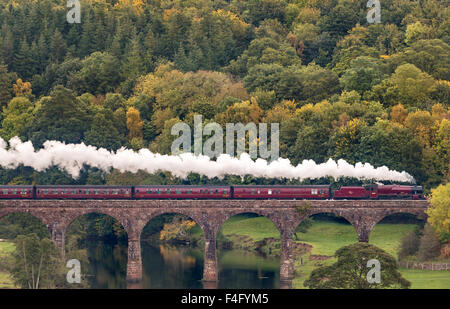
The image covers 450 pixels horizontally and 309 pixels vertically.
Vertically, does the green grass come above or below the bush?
below

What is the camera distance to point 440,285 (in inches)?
7077

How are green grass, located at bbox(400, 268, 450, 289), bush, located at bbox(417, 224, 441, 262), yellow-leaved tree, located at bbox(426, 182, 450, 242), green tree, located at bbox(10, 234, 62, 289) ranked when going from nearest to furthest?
1. green tree, located at bbox(10, 234, 62, 289)
2. green grass, located at bbox(400, 268, 450, 289)
3. yellow-leaved tree, located at bbox(426, 182, 450, 242)
4. bush, located at bbox(417, 224, 441, 262)

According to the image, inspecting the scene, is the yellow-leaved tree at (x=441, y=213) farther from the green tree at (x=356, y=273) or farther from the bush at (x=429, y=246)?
the green tree at (x=356, y=273)

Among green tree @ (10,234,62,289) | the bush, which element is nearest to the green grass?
the bush

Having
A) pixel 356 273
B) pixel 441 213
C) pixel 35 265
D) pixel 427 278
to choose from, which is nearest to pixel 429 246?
pixel 441 213

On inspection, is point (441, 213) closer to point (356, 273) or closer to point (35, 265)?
point (356, 273)

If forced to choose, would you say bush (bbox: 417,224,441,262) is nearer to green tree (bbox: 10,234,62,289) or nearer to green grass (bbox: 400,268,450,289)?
green grass (bbox: 400,268,450,289)

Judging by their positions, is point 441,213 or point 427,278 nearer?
point 427,278

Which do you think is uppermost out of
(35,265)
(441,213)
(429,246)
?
(441,213)

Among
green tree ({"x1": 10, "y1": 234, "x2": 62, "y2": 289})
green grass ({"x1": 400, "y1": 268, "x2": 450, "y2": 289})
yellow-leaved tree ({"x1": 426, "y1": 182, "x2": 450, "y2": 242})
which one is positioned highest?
yellow-leaved tree ({"x1": 426, "y1": 182, "x2": 450, "y2": 242})

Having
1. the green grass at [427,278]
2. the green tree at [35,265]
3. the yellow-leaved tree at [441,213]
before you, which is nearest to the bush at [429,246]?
the yellow-leaved tree at [441,213]
